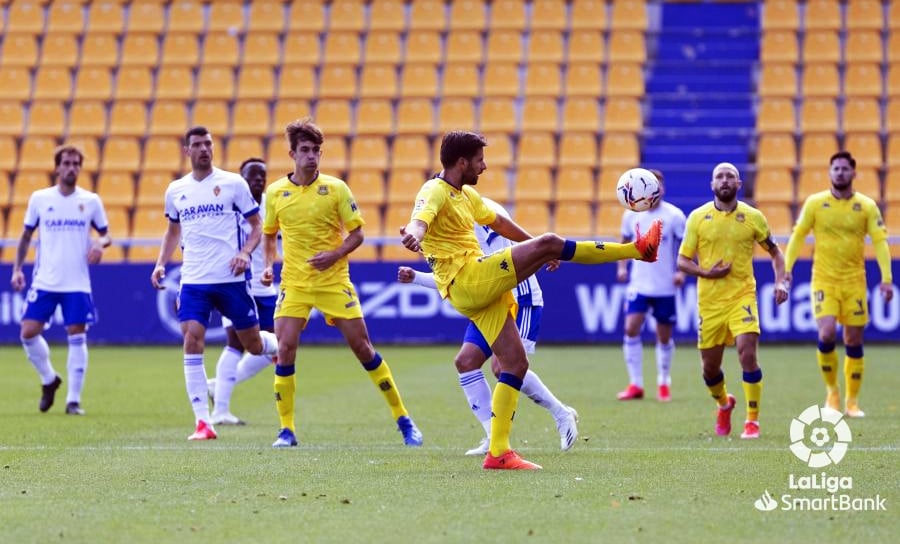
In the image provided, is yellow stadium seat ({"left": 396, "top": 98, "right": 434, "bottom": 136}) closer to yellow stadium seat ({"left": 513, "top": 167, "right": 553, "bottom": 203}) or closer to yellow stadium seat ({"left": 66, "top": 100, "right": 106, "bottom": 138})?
yellow stadium seat ({"left": 513, "top": 167, "right": 553, "bottom": 203})

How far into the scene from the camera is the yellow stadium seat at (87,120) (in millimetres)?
27156

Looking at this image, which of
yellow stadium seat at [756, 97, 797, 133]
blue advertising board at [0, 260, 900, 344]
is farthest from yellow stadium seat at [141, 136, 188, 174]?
yellow stadium seat at [756, 97, 797, 133]

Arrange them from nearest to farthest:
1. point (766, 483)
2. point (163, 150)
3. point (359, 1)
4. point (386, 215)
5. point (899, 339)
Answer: point (766, 483) < point (899, 339) < point (386, 215) < point (163, 150) < point (359, 1)

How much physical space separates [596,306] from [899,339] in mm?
4645

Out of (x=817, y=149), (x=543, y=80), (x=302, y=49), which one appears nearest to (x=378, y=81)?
(x=302, y=49)

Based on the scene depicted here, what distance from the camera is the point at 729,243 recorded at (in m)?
11.1

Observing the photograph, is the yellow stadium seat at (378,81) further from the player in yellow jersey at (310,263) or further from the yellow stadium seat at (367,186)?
the player in yellow jersey at (310,263)

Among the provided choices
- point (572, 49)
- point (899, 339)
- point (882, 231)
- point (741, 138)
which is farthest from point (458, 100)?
point (882, 231)

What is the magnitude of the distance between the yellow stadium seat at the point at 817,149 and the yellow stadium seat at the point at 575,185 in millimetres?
3700

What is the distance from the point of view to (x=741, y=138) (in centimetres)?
2611

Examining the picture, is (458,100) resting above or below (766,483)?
above

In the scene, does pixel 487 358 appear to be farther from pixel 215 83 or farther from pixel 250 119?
pixel 215 83

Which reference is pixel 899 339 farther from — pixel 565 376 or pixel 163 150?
pixel 163 150

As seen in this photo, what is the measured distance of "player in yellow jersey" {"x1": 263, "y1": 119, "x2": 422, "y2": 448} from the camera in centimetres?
1015
